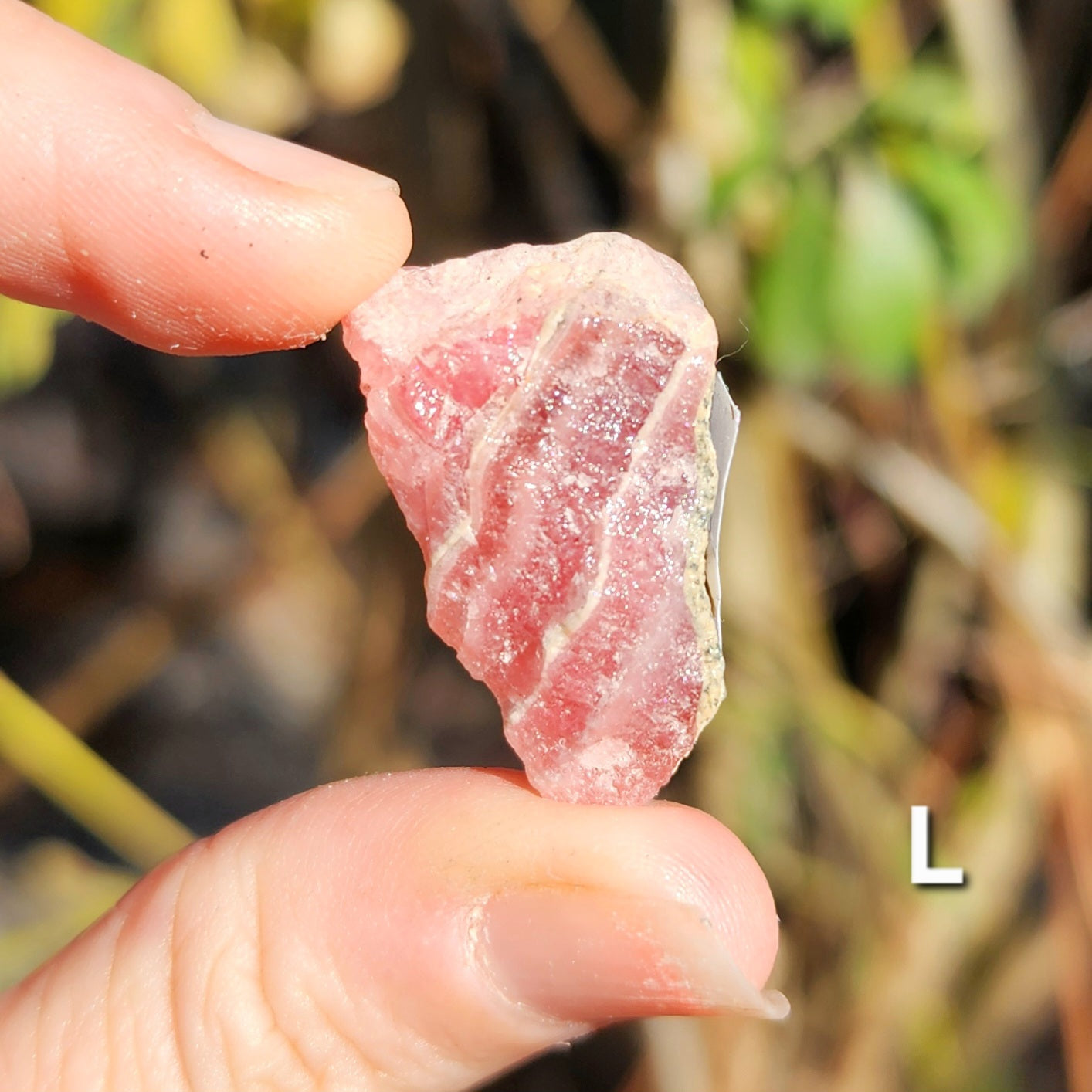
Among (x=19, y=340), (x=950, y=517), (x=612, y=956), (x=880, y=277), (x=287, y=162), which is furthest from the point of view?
(x=950, y=517)

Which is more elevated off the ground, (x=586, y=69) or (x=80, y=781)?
(x=586, y=69)

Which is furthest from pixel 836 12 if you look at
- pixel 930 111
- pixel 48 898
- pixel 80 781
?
pixel 48 898

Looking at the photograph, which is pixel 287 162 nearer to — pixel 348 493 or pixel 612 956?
pixel 612 956

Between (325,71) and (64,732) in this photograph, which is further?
(325,71)

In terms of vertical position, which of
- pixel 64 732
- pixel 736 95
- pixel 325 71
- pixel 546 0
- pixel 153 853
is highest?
pixel 325 71

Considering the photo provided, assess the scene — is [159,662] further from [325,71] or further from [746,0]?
[746,0]

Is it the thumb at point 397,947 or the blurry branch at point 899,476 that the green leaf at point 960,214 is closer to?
the blurry branch at point 899,476

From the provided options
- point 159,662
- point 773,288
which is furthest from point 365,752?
point 773,288
